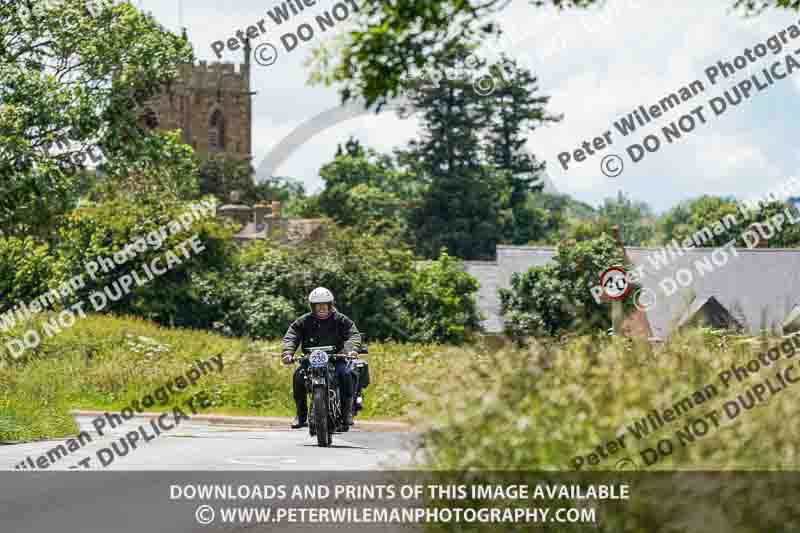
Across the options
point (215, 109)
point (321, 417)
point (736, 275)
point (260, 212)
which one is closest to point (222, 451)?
point (321, 417)

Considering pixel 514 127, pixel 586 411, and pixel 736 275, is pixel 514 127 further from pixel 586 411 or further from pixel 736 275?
pixel 586 411

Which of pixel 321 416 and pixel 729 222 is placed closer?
pixel 321 416

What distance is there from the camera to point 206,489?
40.8ft

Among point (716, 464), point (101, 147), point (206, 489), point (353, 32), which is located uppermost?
point (101, 147)

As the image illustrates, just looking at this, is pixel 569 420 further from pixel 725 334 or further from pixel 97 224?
pixel 97 224

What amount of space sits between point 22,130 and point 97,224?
10.2 m

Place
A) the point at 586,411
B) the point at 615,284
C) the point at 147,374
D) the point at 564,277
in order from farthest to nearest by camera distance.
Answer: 1. the point at 564,277
2. the point at 147,374
3. the point at 615,284
4. the point at 586,411

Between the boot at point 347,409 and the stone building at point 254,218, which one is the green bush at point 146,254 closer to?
the boot at point 347,409

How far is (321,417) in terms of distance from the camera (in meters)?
16.0

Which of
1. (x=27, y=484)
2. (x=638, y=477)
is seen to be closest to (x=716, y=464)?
(x=638, y=477)

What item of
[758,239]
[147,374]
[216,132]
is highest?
[216,132]

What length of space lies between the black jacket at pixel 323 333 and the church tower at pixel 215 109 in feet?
405

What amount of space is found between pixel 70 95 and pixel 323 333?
22481 millimetres

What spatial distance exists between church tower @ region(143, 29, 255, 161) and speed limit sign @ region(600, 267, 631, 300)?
11592 centimetres
